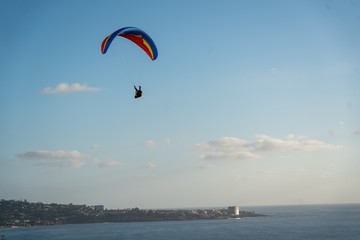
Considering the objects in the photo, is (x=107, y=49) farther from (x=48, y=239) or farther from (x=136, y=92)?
(x=48, y=239)

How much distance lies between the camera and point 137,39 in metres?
37.2

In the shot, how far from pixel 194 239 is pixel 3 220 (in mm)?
125787

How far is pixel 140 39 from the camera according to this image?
37094 mm

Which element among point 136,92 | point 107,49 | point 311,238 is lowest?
point 311,238

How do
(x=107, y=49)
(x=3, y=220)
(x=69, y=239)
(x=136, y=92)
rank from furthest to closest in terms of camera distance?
1. (x=3, y=220)
2. (x=69, y=239)
3. (x=107, y=49)
4. (x=136, y=92)

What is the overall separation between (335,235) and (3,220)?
16024 centimetres

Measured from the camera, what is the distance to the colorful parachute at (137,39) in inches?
1356

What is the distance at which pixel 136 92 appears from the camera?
32.8 meters

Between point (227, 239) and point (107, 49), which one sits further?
point (227, 239)

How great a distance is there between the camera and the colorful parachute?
113 ft

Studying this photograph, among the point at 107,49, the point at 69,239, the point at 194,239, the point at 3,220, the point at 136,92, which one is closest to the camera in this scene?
the point at 136,92

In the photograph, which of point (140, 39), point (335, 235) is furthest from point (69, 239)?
point (140, 39)

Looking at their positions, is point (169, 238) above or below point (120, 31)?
below

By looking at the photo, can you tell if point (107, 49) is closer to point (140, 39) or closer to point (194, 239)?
point (140, 39)
